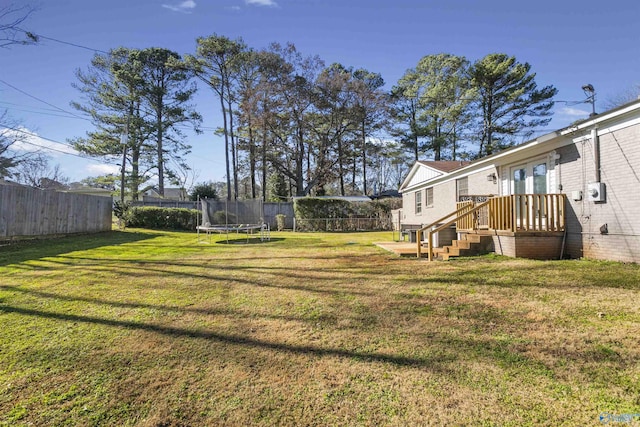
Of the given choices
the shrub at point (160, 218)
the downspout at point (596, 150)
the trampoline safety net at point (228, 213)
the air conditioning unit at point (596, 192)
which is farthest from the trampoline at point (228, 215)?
the downspout at point (596, 150)

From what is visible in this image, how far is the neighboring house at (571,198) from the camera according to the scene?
5617 millimetres

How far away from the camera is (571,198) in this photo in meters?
6.71

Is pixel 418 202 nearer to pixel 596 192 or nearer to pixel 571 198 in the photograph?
pixel 571 198

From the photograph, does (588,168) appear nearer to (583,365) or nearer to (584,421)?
(583,365)

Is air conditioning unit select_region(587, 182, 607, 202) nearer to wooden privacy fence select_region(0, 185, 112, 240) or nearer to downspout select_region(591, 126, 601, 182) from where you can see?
downspout select_region(591, 126, 601, 182)

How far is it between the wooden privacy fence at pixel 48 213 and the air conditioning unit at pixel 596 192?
15.0 metres

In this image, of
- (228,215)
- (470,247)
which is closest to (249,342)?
(470,247)

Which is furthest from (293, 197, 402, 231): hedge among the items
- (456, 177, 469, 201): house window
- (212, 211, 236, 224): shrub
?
(456, 177, 469, 201): house window

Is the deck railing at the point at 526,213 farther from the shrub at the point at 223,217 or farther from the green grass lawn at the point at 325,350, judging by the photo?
the shrub at the point at 223,217

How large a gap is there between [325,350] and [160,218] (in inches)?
677

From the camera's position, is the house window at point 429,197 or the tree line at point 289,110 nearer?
the house window at point 429,197

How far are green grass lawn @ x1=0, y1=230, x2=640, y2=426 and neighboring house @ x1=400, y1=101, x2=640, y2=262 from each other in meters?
0.93

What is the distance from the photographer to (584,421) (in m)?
1.80

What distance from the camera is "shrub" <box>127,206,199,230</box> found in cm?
1725
